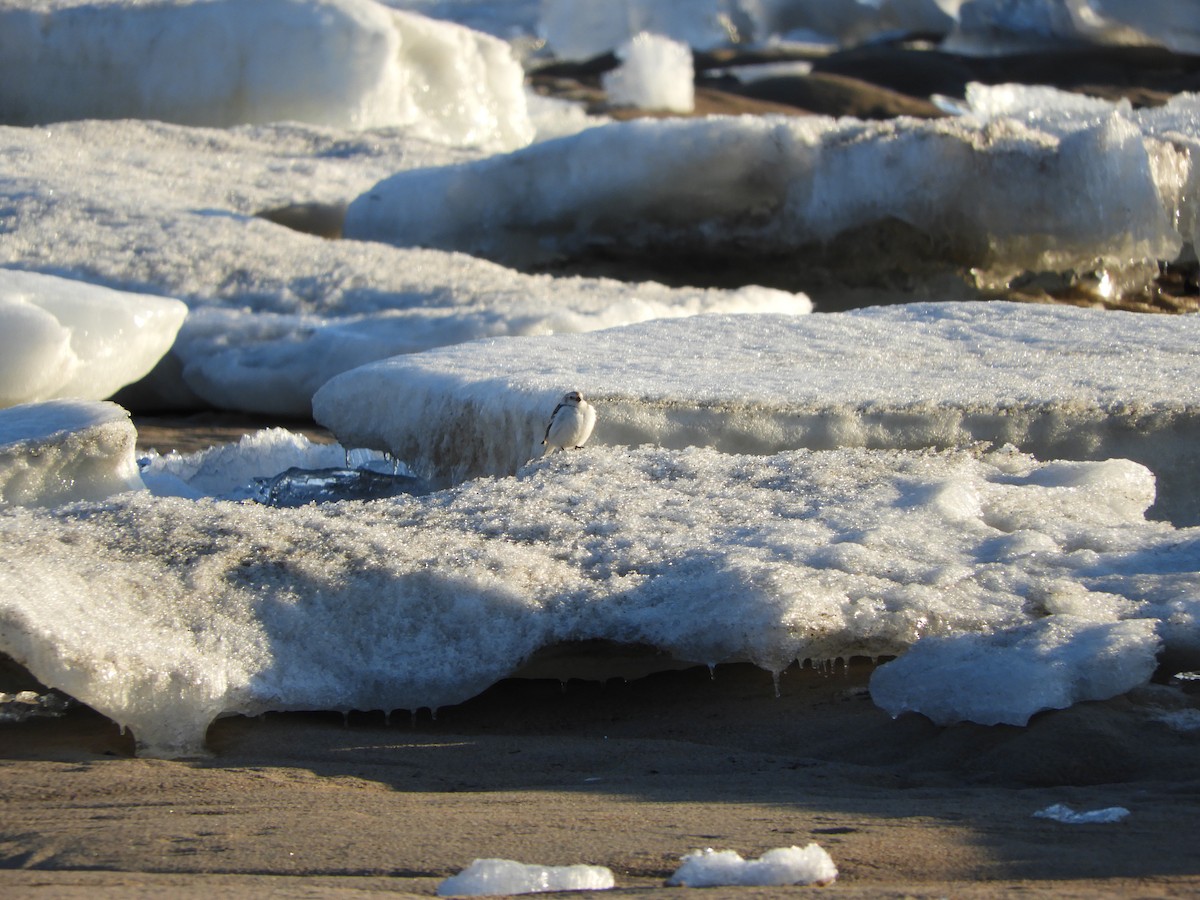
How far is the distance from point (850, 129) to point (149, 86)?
5.88m

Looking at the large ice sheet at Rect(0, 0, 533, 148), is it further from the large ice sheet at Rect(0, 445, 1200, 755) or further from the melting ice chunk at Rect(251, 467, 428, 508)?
the large ice sheet at Rect(0, 445, 1200, 755)

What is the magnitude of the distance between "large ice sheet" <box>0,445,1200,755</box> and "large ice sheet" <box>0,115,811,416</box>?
2817 millimetres

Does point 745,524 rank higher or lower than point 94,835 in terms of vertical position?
higher

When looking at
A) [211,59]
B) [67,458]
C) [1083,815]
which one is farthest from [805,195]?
[1083,815]

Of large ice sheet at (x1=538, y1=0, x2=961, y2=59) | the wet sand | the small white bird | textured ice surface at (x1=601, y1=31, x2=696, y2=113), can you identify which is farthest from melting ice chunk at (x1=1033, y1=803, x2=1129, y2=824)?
large ice sheet at (x1=538, y1=0, x2=961, y2=59)

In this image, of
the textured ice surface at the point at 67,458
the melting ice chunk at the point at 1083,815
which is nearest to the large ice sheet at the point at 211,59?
the textured ice surface at the point at 67,458

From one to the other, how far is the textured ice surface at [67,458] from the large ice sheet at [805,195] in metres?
4.52

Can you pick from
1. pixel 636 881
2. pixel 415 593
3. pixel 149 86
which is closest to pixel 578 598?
pixel 415 593

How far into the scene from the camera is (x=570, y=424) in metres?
4.06

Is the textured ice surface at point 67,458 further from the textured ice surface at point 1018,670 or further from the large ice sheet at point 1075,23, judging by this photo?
the large ice sheet at point 1075,23

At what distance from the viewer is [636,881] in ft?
7.03

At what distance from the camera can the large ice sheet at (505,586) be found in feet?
9.89

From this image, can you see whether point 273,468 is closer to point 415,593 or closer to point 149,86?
point 415,593

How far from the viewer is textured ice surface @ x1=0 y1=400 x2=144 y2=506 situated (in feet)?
13.9
